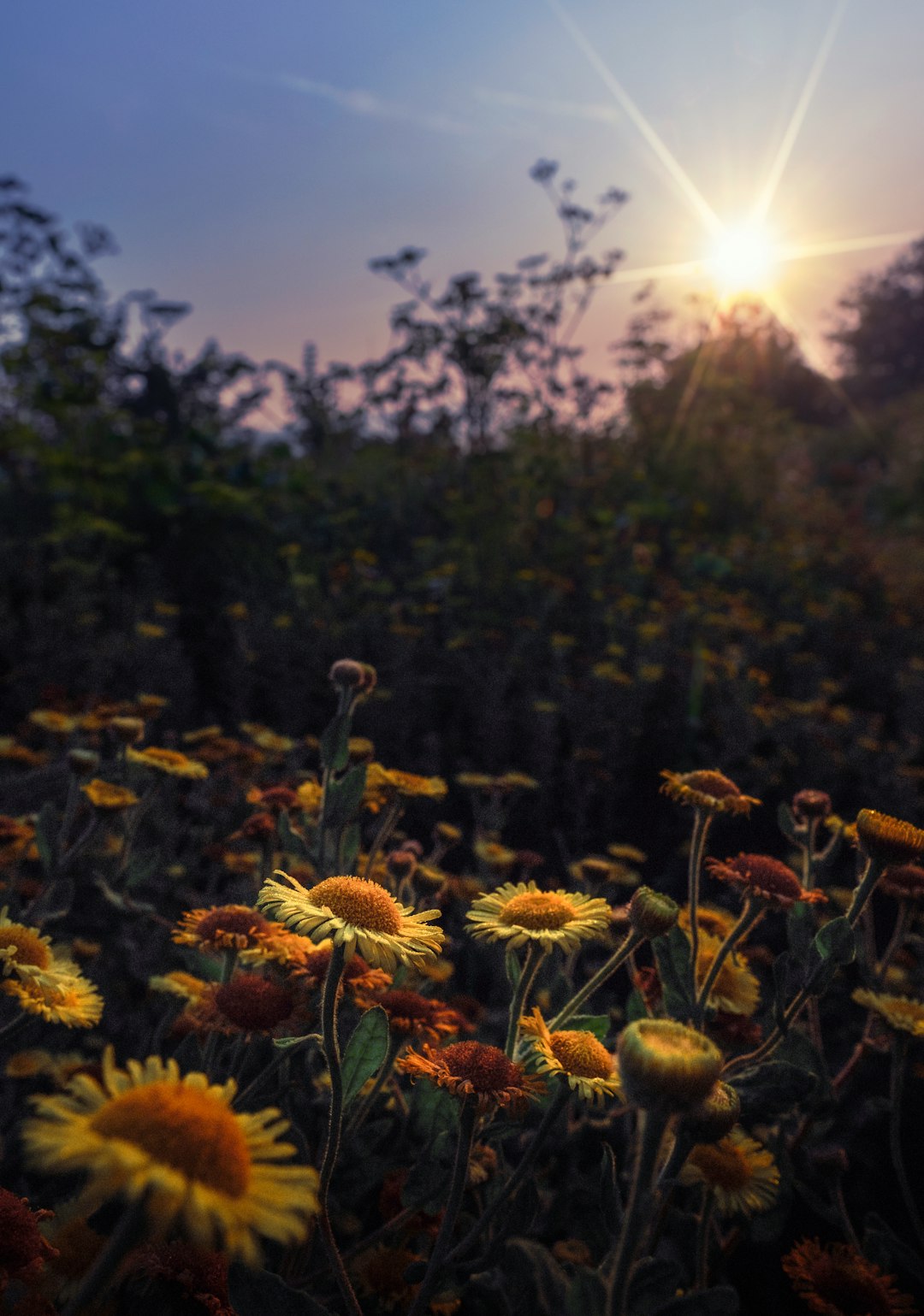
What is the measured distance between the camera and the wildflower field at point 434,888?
0.90 m

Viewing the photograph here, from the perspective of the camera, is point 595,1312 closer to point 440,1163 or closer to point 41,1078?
point 440,1163

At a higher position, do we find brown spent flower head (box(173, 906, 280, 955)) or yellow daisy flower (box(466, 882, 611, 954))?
yellow daisy flower (box(466, 882, 611, 954))

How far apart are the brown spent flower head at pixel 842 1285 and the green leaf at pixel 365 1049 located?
800 millimetres

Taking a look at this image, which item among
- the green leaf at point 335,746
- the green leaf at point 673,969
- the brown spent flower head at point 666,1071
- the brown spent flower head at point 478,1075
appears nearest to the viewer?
the brown spent flower head at point 666,1071

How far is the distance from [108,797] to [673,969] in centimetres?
119

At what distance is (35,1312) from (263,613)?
139 inches

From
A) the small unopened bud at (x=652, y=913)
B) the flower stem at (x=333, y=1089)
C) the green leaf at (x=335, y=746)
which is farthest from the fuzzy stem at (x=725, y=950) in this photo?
the green leaf at (x=335, y=746)

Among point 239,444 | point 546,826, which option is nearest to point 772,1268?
point 546,826

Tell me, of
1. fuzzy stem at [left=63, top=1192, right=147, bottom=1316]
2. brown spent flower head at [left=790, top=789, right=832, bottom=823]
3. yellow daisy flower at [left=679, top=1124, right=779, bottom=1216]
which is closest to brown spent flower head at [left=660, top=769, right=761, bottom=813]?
brown spent flower head at [left=790, top=789, right=832, bottom=823]

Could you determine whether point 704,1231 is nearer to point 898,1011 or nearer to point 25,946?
point 898,1011

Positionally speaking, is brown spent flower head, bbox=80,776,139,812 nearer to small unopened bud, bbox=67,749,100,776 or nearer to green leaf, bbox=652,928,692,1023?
small unopened bud, bbox=67,749,100,776

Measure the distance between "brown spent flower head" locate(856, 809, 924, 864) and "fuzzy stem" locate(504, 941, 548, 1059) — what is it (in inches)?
20.0

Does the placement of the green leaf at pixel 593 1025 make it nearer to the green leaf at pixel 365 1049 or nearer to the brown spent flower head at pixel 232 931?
the green leaf at pixel 365 1049

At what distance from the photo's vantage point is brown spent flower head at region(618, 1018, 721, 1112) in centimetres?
71
